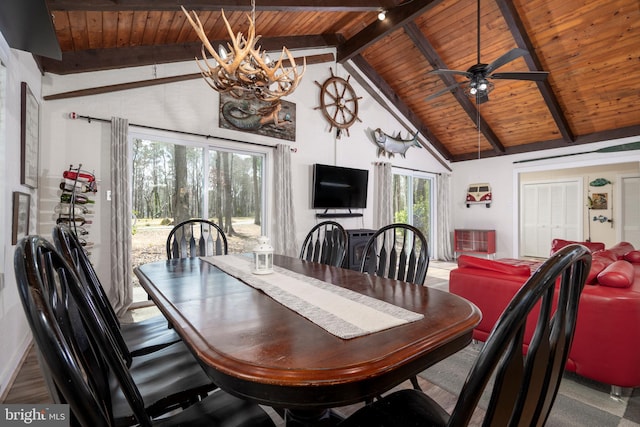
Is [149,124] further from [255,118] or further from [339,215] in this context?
[339,215]

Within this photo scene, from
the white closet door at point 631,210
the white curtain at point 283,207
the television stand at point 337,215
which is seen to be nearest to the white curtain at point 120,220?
the white curtain at point 283,207

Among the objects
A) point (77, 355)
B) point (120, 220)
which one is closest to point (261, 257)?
point (77, 355)

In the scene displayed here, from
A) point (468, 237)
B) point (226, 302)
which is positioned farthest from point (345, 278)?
point (468, 237)

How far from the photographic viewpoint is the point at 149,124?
144 inches

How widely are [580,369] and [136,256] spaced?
4381 mm

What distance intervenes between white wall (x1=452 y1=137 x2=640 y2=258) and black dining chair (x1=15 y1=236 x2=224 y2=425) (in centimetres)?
706

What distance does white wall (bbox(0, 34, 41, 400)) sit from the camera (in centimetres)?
200

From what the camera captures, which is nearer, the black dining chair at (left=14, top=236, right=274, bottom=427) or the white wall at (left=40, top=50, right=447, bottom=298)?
the black dining chair at (left=14, top=236, right=274, bottom=427)

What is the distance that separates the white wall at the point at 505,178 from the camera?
5.71 m

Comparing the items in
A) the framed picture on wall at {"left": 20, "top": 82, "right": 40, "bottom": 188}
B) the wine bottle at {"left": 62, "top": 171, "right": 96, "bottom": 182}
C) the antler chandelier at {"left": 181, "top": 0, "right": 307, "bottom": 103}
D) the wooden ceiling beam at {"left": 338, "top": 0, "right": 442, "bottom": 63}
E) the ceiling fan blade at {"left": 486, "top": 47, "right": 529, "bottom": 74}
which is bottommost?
the wine bottle at {"left": 62, "top": 171, "right": 96, "bottom": 182}

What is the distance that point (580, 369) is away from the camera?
196 cm

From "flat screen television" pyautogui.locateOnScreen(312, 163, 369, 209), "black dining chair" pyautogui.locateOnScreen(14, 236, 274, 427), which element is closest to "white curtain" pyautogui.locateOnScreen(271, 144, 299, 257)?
"flat screen television" pyautogui.locateOnScreen(312, 163, 369, 209)

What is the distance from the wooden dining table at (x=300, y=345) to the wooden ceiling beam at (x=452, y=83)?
4668mm

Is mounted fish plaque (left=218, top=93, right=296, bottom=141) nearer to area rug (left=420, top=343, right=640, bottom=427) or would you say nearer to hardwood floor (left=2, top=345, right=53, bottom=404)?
hardwood floor (left=2, top=345, right=53, bottom=404)
